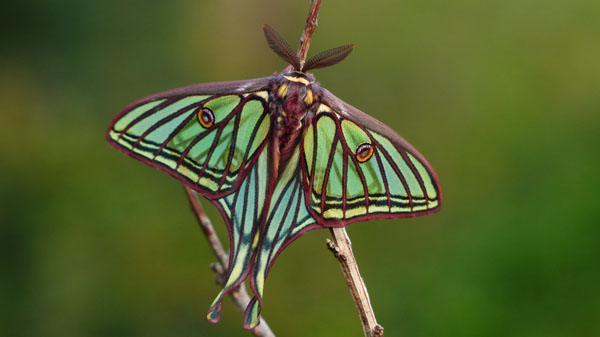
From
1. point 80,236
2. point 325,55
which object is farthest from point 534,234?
point 80,236

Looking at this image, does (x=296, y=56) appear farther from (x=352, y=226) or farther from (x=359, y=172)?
(x=352, y=226)

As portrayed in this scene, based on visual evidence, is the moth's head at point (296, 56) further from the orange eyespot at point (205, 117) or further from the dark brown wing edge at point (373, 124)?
the orange eyespot at point (205, 117)

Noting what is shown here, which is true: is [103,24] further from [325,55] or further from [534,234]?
[534,234]

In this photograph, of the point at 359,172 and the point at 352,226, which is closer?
the point at 359,172

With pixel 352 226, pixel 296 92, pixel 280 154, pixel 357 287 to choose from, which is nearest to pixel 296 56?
pixel 296 92

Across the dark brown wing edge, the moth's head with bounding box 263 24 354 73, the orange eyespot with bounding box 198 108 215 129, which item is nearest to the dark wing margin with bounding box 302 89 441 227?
the dark brown wing edge

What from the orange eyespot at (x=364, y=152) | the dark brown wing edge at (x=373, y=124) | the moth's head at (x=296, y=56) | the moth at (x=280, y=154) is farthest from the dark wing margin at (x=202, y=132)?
the orange eyespot at (x=364, y=152)

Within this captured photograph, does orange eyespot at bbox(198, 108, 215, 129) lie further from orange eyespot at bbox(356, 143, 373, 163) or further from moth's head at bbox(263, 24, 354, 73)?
orange eyespot at bbox(356, 143, 373, 163)
